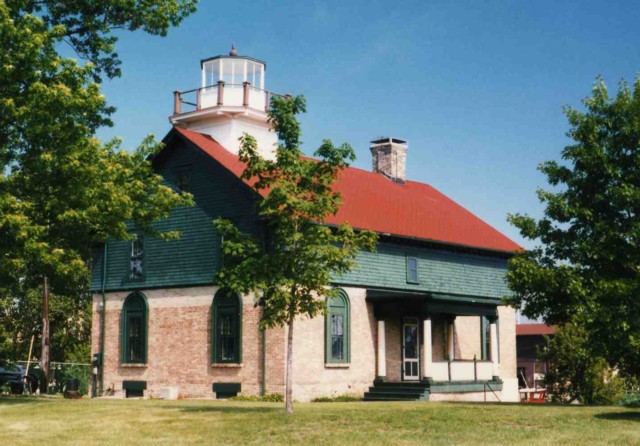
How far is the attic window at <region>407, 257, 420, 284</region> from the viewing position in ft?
118

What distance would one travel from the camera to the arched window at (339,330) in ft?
108

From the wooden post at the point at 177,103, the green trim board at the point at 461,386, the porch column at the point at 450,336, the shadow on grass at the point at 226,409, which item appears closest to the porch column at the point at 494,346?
the green trim board at the point at 461,386

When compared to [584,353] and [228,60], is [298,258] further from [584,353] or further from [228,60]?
[228,60]

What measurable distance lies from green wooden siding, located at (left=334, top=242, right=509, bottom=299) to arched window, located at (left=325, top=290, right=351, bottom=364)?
2.46 ft

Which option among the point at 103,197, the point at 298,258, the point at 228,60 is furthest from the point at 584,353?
the point at 228,60

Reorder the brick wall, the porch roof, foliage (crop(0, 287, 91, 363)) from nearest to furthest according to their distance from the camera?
the brick wall, the porch roof, foliage (crop(0, 287, 91, 363))

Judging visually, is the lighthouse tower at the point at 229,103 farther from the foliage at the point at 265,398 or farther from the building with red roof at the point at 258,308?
the foliage at the point at 265,398

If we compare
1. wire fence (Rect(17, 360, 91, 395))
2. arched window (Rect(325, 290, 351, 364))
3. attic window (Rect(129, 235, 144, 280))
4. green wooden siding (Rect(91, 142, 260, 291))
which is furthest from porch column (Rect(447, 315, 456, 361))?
wire fence (Rect(17, 360, 91, 395))

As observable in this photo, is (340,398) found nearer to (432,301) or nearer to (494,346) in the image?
(432,301)

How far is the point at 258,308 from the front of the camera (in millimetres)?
31984

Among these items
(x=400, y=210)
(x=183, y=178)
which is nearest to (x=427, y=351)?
(x=400, y=210)

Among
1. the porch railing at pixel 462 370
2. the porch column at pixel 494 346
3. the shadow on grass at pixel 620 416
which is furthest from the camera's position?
the porch column at pixel 494 346

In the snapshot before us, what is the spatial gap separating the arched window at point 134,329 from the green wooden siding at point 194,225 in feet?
1.94

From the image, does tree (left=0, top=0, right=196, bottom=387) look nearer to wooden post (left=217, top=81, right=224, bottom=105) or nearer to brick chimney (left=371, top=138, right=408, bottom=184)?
wooden post (left=217, top=81, right=224, bottom=105)
